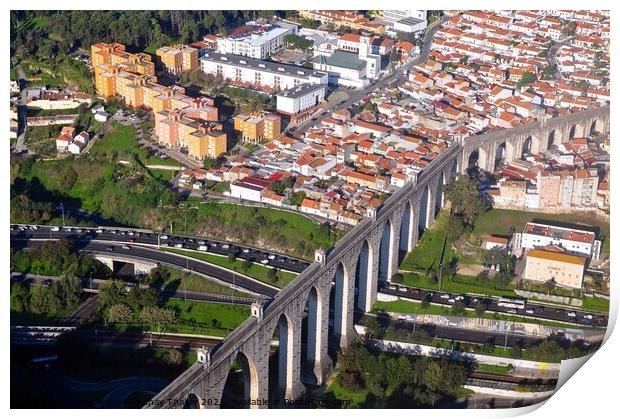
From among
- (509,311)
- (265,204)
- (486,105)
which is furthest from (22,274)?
(486,105)

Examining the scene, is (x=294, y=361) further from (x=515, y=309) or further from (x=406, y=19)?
(x=406, y=19)

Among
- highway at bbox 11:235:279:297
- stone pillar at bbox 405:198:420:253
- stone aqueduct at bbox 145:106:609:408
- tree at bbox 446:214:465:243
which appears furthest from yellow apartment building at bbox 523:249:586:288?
highway at bbox 11:235:279:297

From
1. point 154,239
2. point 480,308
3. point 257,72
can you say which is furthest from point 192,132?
point 480,308

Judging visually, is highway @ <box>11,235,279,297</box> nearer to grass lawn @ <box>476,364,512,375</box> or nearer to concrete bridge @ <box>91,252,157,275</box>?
concrete bridge @ <box>91,252,157,275</box>

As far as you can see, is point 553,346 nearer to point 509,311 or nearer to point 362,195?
point 509,311

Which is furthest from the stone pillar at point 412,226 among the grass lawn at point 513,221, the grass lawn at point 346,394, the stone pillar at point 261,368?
the stone pillar at point 261,368

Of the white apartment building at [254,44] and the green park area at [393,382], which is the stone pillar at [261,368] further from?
the white apartment building at [254,44]

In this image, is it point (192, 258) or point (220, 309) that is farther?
point (192, 258)
